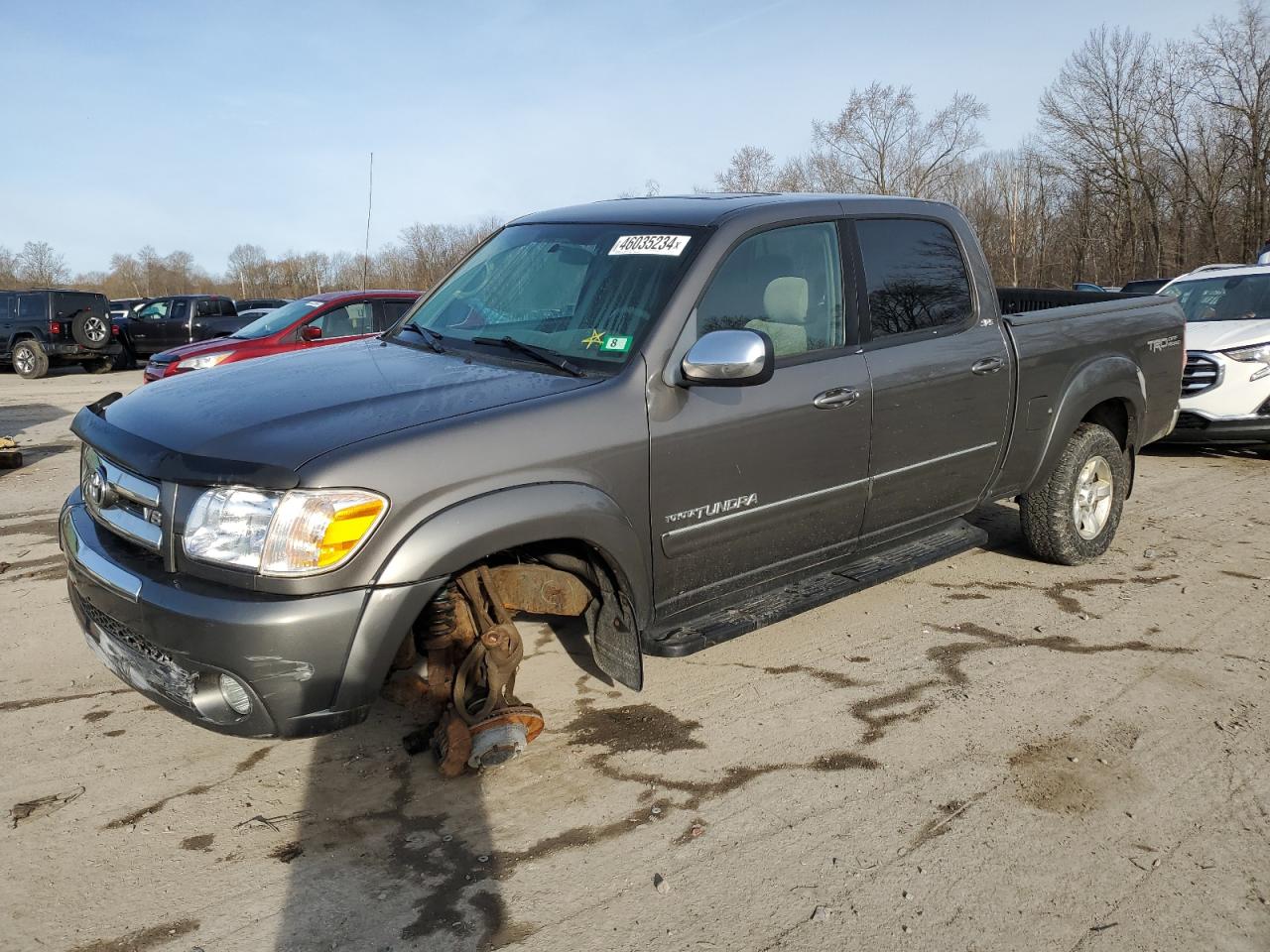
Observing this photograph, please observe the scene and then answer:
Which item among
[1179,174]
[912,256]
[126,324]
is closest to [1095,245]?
[1179,174]

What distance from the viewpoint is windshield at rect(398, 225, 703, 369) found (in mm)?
3533

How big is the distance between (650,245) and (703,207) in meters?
0.35

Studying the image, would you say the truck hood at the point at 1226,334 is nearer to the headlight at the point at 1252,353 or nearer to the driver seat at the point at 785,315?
the headlight at the point at 1252,353

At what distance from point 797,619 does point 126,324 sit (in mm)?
21802

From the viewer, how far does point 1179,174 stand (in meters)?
36.0

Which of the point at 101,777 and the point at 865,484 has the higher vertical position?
the point at 865,484

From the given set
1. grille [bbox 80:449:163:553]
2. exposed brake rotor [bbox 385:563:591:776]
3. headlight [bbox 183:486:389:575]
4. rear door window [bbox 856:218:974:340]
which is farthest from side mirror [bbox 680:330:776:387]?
grille [bbox 80:449:163:553]

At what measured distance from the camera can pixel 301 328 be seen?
11.1m

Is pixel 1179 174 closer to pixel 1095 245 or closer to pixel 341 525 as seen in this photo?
pixel 1095 245

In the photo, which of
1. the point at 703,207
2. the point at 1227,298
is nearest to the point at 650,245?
the point at 703,207

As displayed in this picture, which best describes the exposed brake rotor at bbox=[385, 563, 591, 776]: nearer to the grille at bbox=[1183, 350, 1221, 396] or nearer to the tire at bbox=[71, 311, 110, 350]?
the grille at bbox=[1183, 350, 1221, 396]

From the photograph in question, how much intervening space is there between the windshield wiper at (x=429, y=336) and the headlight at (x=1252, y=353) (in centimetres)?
716

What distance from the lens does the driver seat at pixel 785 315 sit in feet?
12.4

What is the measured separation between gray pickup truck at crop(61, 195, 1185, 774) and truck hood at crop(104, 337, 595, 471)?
2 cm
